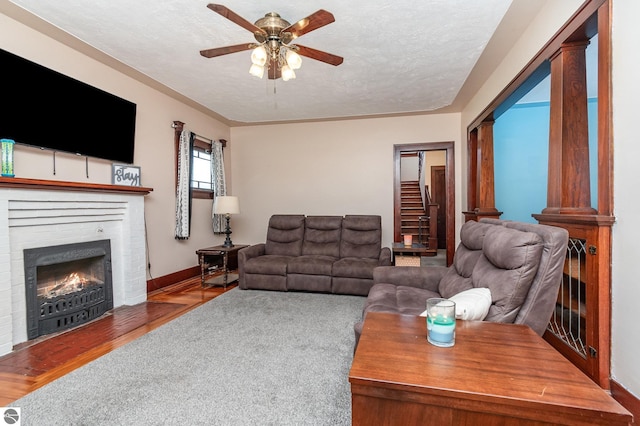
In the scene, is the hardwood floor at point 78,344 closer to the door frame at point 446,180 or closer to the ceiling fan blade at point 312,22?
the ceiling fan blade at point 312,22

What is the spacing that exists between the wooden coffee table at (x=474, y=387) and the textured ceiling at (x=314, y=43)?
7.56ft

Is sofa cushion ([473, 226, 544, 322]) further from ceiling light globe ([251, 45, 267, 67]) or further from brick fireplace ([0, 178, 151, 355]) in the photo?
brick fireplace ([0, 178, 151, 355])

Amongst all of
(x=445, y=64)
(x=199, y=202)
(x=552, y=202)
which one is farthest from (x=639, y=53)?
(x=199, y=202)

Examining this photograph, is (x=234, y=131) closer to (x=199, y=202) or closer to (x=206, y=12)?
(x=199, y=202)

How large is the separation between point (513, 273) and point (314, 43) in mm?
2452

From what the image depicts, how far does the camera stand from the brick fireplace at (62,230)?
2273 millimetres

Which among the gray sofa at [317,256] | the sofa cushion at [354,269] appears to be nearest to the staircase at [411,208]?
the gray sofa at [317,256]

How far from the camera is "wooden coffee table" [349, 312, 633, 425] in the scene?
80 cm

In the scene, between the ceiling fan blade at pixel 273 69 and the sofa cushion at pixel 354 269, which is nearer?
the ceiling fan blade at pixel 273 69

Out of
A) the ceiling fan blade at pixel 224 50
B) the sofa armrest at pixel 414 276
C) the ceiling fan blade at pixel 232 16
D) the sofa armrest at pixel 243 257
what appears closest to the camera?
the ceiling fan blade at pixel 232 16

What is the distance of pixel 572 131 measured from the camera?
6.57 ft

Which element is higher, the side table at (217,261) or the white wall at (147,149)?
the white wall at (147,149)

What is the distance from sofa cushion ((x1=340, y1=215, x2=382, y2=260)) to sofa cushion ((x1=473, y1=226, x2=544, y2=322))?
2.52 m

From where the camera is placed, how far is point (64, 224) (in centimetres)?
280
